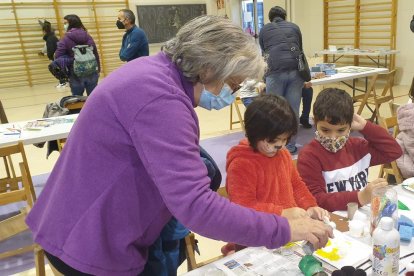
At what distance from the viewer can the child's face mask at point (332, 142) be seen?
169 cm

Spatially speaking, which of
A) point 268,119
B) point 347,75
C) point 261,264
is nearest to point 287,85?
point 347,75

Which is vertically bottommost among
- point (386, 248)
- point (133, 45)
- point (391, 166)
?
point (391, 166)

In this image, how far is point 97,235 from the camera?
92 cm

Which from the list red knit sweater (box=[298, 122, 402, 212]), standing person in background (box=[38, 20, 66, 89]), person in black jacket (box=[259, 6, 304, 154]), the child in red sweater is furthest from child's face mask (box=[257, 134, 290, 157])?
standing person in background (box=[38, 20, 66, 89])

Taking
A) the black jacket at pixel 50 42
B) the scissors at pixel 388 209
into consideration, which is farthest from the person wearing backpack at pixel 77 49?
the scissors at pixel 388 209

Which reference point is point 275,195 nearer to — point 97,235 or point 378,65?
point 97,235

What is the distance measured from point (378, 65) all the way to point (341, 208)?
701 centimetres

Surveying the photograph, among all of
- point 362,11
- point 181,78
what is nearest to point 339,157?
point 181,78

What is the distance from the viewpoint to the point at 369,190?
4.59ft

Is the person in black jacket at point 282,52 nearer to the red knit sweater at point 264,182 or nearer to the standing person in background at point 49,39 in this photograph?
A: the red knit sweater at point 264,182

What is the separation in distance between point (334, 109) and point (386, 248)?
83 centimetres

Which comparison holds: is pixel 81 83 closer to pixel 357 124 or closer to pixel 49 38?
pixel 49 38

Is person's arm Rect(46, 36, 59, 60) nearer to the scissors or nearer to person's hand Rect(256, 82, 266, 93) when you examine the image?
person's hand Rect(256, 82, 266, 93)

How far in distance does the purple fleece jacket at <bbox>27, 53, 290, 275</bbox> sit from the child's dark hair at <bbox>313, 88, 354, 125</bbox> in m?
0.89
